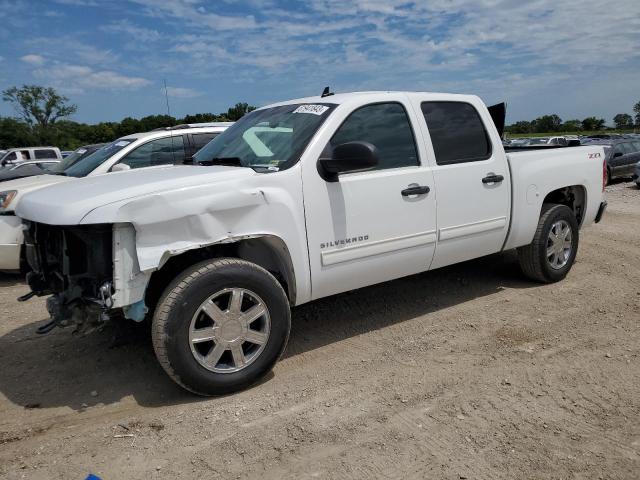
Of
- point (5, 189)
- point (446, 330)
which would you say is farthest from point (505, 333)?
point (5, 189)

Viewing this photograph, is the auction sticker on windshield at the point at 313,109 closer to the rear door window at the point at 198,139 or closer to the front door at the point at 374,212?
the front door at the point at 374,212

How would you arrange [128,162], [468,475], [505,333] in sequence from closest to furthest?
[468,475] → [505,333] → [128,162]

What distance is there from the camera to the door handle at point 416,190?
4.04 meters

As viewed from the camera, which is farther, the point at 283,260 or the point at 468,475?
Answer: the point at 283,260

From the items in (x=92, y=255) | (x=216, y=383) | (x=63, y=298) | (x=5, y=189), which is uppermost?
(x=5, y=189)

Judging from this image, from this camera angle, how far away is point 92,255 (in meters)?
3.18

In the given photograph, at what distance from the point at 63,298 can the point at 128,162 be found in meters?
4.17

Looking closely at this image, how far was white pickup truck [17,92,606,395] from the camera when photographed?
310 centimetres

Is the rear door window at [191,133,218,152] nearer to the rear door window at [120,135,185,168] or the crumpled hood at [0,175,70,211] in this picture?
the rear door window at [120,135,185,168]

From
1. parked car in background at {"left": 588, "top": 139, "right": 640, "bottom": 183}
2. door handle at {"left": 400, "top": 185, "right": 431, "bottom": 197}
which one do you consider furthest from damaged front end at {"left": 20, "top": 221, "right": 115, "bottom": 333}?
parked car in background at {"left": 588, "top": 139, "right": 640, "bottom": 183}

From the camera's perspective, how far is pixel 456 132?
15.0ft

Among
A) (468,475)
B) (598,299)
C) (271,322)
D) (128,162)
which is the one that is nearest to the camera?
(468,475)

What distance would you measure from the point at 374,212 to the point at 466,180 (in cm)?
105

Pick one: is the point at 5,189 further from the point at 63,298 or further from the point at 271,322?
the point at 271,322
